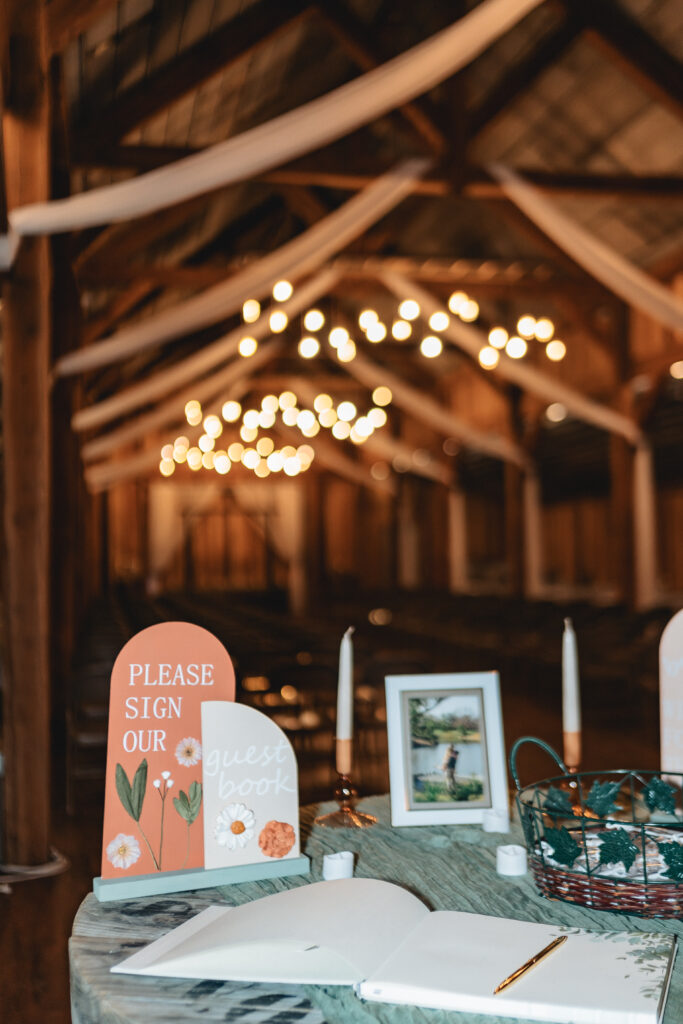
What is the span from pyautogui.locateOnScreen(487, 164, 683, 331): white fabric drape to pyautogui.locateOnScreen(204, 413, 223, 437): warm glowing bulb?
3980 millimetres

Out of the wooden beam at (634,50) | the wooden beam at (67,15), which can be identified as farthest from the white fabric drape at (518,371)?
the wooden beam at (67,15)

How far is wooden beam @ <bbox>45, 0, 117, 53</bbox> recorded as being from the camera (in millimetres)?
3613

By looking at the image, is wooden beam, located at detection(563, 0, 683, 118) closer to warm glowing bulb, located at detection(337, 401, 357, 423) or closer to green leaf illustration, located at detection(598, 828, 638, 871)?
warm glowing bulb, located at detection(337, 401, 357, 423)

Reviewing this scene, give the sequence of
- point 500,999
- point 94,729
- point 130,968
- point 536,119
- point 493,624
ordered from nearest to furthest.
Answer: point 500,999, point 130,968, point 94,729, point 536,119, point 493,624

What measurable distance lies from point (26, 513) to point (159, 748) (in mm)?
2519

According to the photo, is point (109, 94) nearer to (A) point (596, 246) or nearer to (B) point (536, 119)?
(A) point (596, 246)

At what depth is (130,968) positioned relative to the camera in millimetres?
1125

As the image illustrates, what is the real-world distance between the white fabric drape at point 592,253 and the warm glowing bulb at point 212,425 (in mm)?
3980

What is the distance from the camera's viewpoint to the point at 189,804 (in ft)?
5.01

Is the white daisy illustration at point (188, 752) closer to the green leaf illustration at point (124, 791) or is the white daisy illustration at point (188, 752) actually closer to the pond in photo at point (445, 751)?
the green leaf illustration at point (124, 791)

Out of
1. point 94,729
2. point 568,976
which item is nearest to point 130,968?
point 568,976

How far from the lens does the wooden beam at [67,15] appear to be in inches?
142

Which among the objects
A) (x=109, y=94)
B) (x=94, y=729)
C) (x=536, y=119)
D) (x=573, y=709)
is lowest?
(x=94, y=729)

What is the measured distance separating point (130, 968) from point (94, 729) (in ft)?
12.5
